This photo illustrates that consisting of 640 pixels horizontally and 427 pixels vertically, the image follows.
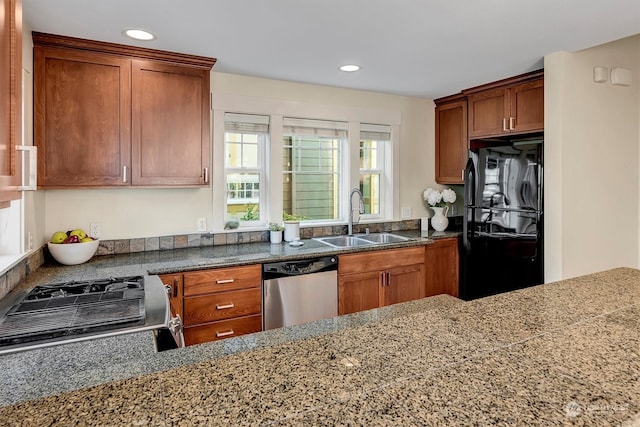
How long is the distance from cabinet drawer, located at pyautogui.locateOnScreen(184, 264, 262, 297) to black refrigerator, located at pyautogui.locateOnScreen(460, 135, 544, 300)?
1.99m

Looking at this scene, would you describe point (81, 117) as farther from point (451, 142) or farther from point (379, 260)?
point (451, 142)

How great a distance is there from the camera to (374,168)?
4.05 meters

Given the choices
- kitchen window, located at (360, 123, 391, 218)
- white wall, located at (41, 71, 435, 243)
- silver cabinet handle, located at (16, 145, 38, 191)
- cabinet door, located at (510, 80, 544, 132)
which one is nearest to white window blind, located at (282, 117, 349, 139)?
white wall, located at (41, 71, 435, 243)

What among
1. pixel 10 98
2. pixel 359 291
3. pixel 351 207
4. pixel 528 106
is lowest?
pixel 359 291

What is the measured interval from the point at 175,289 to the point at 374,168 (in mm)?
2402

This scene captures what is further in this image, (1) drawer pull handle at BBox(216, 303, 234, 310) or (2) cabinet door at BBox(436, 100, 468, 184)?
(2) cabinet door at BBox(436, 100, 468, 184)

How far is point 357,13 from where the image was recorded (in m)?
2.06

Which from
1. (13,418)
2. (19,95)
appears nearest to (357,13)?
(19,95)

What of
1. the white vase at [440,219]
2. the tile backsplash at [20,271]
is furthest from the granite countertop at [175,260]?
the white vase at [440,219]

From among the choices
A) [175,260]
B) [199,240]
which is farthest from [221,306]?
[199,240]

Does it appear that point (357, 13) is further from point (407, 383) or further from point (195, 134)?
point (407, 383)

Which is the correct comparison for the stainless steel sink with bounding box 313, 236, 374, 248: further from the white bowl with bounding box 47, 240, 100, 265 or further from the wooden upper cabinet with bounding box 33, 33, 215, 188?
the white bowl with bounding box 47, 240, 100, 265

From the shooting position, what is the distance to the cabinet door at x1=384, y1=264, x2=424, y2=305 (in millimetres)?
3211

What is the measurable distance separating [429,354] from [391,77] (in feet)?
9.57
